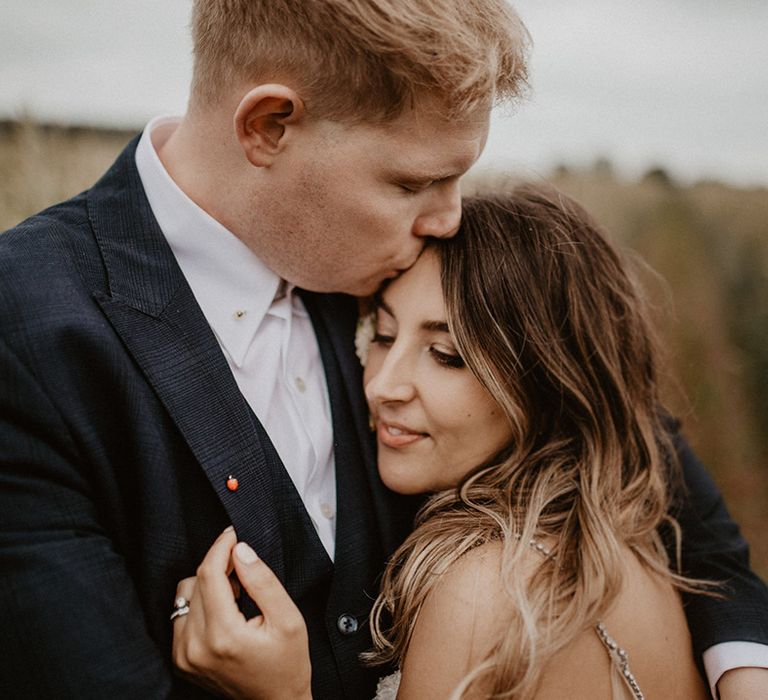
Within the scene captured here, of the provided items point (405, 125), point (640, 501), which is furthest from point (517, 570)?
point (405, 125)

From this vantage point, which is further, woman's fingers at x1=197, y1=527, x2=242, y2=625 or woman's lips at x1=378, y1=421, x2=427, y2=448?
woman's lips at x1=378, y1=421, x2=427, y2=448

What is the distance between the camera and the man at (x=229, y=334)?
5.21 ft

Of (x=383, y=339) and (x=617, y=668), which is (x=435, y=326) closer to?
(x=383, y=339)

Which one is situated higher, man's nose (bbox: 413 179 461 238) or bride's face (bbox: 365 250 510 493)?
man's nose (bbox: 413 179 461 238)

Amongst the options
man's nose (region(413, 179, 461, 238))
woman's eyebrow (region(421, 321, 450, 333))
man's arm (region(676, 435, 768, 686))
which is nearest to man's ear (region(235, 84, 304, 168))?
man's nose (region(413, 179, 461, 238))

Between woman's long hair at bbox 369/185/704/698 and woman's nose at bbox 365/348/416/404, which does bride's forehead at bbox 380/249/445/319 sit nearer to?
woman's long hair at bbox 369/185/704/698

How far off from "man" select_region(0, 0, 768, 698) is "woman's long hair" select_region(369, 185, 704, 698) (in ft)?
0.57

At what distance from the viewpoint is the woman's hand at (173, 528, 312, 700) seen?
5.54ft

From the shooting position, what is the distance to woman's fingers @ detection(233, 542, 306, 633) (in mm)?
1762

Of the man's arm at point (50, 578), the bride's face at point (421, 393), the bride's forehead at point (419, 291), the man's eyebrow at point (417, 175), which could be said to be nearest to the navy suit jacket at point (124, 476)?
the man's arm at point (50, 578)

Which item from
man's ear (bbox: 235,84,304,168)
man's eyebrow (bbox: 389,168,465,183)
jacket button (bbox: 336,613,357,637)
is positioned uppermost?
man's ear (bbox: 235,84,304,168)

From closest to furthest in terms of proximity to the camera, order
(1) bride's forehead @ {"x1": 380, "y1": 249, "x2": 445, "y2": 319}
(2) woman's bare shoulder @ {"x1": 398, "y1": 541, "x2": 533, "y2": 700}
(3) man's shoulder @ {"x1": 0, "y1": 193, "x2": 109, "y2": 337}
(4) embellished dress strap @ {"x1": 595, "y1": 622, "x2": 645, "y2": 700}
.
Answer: (3) man's shoulder @ {"x1": 0, "y1": 193, "x2": 109, "y2": 337}
(2) woman's bare shoulder @ {"x1": 398, "y1": 541, "x2": 533, "y2": 700}
(4) embellished dress strap @ {"x1": 595, "y1": 622, "x2": 645, "y2": 700}
(1) bride's forehead @ {"x1": 380, "y1": 249, "x2": 445, "y2": 319}

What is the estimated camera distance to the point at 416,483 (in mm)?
2350

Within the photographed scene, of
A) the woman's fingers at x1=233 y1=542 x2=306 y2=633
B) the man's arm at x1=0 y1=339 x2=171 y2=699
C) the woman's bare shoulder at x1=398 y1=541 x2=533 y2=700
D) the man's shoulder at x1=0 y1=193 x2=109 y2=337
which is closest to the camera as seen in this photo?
the man's arm at x1=0 y1=339 x2=171 y2=699
